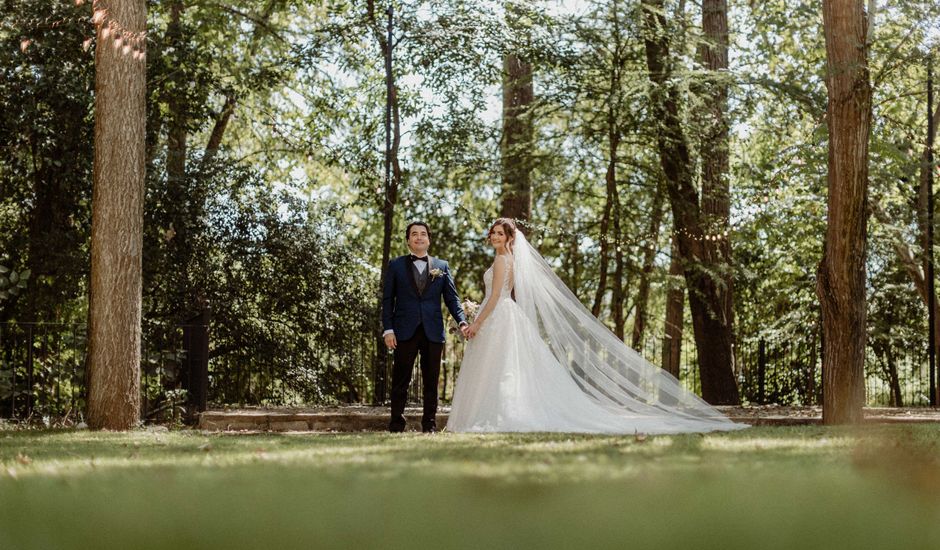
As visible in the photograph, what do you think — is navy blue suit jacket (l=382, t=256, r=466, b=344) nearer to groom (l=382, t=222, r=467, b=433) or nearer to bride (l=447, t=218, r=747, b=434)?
groom (l=382, t=222, r=467, b=433)

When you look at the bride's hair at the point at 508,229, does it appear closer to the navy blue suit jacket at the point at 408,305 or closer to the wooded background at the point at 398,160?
the navy blue suit jacket at the point at 408,305

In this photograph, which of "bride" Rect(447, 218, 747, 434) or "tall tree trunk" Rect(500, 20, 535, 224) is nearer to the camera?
"bride" Rect(447, 218, 747, 434)

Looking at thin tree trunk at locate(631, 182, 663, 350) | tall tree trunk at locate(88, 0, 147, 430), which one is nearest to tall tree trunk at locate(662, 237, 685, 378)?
thin tree trunk at locate(631, 182, 663, 350)

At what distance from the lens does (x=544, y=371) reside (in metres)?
10.6

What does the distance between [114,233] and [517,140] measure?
823 centimetres

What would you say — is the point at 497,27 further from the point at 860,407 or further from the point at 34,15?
the point at 860,407

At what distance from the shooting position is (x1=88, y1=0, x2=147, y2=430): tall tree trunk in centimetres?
1098

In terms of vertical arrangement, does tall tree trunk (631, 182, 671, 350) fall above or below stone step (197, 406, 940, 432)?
above

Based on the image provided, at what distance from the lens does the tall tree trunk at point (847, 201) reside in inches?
417

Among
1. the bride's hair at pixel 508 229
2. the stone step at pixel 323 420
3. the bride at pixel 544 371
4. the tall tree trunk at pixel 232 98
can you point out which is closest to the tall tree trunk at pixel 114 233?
the stone step at pixel 323 420

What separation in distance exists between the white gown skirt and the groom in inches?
15.3

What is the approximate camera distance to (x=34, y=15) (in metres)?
14.6

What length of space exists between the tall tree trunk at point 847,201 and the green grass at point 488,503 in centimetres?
497

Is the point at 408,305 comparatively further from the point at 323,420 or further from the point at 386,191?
the point at 386,191
